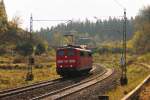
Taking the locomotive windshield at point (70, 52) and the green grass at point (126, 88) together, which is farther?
the locomotive windshield at point (70, 52)

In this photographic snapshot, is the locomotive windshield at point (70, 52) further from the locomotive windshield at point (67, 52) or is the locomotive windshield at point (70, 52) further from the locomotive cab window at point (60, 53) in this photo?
the locomotive cab window at point (60, 53)

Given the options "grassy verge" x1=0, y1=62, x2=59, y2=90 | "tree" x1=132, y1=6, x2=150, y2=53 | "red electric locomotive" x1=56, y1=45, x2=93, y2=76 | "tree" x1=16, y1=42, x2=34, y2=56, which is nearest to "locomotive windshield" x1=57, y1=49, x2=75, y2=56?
"red electric locomotive" x1=56, y1=45, x2=93, y2=76

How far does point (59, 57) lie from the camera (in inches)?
1774

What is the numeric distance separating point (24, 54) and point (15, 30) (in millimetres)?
30512

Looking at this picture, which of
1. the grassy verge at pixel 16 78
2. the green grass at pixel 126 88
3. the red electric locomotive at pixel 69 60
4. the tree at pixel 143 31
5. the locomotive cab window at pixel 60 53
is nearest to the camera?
the green grass at pixel 126 88

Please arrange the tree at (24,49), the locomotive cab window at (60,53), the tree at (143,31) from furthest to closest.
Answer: the tree at (143,31), the tree at (24,49), the locomotive cab window at (60,53)

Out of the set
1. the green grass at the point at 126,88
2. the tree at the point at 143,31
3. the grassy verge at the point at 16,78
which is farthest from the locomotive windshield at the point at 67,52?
the tree at the point at 143,31

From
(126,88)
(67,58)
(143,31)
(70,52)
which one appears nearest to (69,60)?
(67,58)

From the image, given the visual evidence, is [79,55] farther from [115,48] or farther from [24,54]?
[115,48]

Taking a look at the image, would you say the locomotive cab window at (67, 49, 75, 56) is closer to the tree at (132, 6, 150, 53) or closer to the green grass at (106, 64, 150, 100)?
the green grass at (106, 64, 150, 100)

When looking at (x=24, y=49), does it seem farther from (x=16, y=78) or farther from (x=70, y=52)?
(x=16, y=78)

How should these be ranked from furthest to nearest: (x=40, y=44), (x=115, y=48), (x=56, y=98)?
(x=115, y=48)
(x=40, y=44)
(x=56, y=98)

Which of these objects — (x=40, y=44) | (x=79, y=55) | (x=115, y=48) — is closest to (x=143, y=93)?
(x=79, y=55)

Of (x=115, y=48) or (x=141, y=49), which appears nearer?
(x=141, y=49)
